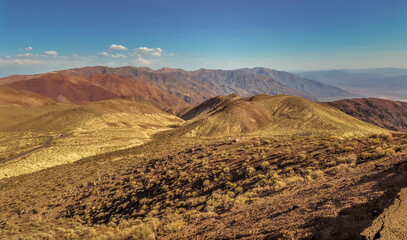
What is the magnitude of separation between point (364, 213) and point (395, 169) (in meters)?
6.23

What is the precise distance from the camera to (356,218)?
298 inches

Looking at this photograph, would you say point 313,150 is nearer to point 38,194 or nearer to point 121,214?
point 121,214

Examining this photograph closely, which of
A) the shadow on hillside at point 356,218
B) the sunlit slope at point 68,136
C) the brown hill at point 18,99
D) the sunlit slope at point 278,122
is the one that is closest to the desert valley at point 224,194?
the shadow on hillside at point 356,218

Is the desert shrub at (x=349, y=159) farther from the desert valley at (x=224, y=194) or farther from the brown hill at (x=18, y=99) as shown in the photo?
the brown hill at (x=18, y=99)

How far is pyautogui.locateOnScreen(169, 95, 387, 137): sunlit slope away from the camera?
185ft

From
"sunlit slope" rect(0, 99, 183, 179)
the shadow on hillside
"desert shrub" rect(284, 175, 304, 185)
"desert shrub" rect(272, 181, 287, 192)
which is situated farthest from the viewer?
"sunlit slope" rect(0, 99, 183, 179)

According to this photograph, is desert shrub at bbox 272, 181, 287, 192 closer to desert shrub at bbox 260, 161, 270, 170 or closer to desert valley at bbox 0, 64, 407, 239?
desert valley at bbox 0, 64, 407, 239

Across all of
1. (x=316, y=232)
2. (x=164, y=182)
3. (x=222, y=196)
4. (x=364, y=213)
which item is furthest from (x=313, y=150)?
(x=164, y=182)

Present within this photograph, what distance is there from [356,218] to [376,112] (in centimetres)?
24296

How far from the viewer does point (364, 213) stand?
25.5ft

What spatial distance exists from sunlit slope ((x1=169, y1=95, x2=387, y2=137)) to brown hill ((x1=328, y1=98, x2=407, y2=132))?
13548cm

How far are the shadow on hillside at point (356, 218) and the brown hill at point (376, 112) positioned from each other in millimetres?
209794

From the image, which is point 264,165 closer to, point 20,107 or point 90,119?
point 90,119

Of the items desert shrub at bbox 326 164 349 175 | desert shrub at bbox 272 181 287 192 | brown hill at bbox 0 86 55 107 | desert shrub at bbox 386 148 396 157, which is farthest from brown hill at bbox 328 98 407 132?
brown hill at bbox 0 86 55 107
